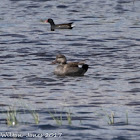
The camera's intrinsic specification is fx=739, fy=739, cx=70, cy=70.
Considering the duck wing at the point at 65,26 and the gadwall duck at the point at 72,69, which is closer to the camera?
the gadwall duck at the point at 72,69

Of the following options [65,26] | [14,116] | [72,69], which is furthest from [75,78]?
[65,26]

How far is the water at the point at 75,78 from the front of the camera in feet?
53.2

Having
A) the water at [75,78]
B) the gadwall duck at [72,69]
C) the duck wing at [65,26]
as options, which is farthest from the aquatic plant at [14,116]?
the duck wing at [65,26]

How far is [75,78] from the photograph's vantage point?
78.3ft

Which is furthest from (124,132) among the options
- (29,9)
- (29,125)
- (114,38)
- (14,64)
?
(29,9)

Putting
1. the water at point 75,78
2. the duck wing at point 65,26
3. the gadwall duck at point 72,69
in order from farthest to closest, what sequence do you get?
the duck wing at point 65,26 < the gadwall duck at point 72,69 < the water at point 75,78

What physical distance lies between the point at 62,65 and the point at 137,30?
13.1 meters

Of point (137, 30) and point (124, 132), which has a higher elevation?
point (124, 132)

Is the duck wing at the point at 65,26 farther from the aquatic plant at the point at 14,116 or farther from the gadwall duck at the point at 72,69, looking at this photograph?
the aquatic plant at the point at 14,116

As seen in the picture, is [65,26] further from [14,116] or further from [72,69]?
[14,116]

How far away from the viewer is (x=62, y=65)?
2469 cm

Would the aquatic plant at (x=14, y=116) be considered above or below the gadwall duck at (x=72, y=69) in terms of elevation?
above

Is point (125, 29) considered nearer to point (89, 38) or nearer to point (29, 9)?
point (89, 38)

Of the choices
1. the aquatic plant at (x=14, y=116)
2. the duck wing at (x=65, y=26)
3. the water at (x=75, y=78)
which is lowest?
the duck wing at (x=65, y=26)
